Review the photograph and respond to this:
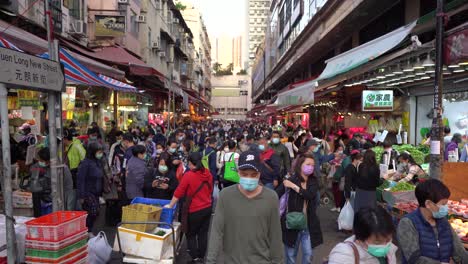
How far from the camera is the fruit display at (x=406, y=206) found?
6.83 metres

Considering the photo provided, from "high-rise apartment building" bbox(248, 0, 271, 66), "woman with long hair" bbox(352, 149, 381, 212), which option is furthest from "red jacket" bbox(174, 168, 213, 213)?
"high-rise apartment building" bbox(248, 0, 271, 66)

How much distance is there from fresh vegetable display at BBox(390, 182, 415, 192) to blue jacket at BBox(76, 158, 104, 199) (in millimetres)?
5457

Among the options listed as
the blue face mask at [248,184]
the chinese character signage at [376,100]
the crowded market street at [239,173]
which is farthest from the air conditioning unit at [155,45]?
the blue face mask at [248,184]

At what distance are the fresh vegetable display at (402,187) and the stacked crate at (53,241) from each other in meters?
5.80

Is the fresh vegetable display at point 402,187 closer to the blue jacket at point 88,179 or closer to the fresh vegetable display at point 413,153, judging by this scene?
the fresh vegetable display at point 413,153

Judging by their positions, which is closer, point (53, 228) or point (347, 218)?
point (53, 228)

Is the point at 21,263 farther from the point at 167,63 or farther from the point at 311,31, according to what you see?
the point at 167,63

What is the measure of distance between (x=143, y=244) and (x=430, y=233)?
342cm

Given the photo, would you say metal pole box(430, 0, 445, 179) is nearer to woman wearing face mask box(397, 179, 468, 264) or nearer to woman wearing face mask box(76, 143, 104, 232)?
woman wearing face mask box(397, 179, 468, 264)

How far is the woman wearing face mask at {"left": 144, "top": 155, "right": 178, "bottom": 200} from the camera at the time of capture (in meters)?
6.96

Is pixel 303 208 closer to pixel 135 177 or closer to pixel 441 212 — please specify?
pixel 441 212

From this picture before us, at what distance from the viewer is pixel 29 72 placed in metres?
4.10

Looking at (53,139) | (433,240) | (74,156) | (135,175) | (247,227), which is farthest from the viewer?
(74,156)

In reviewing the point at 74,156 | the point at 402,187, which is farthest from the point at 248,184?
the point at 74,156
